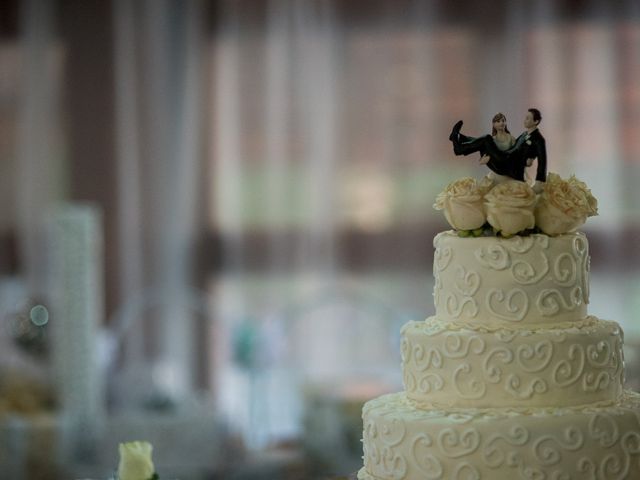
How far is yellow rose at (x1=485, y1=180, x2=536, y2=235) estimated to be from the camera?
316cm

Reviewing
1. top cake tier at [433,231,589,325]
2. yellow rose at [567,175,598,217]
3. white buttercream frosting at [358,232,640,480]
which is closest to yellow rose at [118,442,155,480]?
white buttercream frosting at [358,232,640,480]

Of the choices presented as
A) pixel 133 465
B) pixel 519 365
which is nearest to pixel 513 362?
pixel 519 365

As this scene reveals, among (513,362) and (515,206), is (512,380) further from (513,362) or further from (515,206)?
(515,206)

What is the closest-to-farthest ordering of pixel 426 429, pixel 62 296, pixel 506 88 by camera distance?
pixel 426 429, pixel 62 296, pixel 506 88

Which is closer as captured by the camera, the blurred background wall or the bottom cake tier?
the bottom cake tier

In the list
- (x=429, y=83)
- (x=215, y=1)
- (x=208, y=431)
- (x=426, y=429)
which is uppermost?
(x=215, y=1)

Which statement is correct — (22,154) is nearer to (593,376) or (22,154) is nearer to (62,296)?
(62,296)

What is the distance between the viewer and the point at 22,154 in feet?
27.2

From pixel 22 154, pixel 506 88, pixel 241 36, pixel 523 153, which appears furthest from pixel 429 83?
pixel 523 153

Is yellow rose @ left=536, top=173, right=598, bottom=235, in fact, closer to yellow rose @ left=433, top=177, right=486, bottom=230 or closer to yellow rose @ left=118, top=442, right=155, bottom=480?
yellow rose @ left=433, top=177, right=486, bottom=230

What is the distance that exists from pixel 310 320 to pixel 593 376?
192 inches

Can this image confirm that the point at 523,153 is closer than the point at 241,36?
Yes

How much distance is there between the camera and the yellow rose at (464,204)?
3217mm

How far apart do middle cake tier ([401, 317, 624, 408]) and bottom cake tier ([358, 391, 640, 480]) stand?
0.04m
